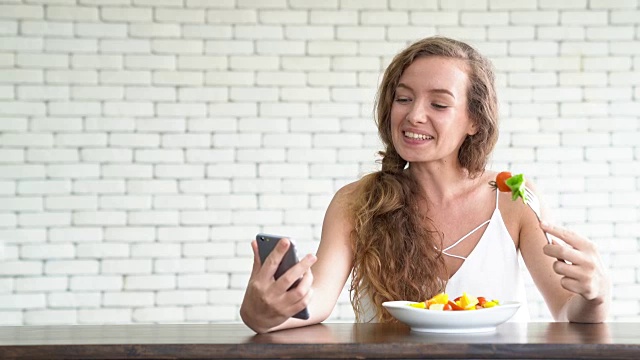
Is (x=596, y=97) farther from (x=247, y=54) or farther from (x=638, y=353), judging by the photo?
(x=638, y=353)

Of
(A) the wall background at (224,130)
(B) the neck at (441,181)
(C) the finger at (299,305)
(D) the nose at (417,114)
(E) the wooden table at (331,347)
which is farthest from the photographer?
(A) the wall background at (224,130)

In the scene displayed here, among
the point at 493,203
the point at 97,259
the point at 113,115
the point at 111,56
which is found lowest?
the point at 97,259

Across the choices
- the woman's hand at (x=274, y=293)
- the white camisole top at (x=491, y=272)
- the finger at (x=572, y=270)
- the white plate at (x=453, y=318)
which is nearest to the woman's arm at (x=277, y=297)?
the woman's hand at (x=274, y=293)

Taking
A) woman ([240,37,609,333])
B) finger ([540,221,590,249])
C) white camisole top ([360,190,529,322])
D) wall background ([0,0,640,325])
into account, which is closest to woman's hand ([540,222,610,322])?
finger ([540,221,590,249])

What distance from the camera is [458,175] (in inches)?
126

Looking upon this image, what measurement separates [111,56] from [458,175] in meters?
2.55

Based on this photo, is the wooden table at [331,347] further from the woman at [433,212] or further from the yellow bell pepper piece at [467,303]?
the woman at [433,212]

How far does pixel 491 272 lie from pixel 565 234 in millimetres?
743

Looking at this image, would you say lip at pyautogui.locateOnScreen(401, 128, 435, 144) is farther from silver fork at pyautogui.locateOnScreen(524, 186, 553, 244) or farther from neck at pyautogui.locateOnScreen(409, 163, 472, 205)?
silver fork at pyautogui.locateOnScreen(524, 186, 553, 244)

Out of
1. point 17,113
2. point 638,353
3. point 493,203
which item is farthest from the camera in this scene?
point 17,113

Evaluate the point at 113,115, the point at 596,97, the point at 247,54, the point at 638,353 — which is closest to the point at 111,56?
the point at 113,115

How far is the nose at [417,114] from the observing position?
2.90 meters

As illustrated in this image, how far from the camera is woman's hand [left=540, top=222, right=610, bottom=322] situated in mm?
2348

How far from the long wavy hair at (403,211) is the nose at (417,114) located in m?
0.19
